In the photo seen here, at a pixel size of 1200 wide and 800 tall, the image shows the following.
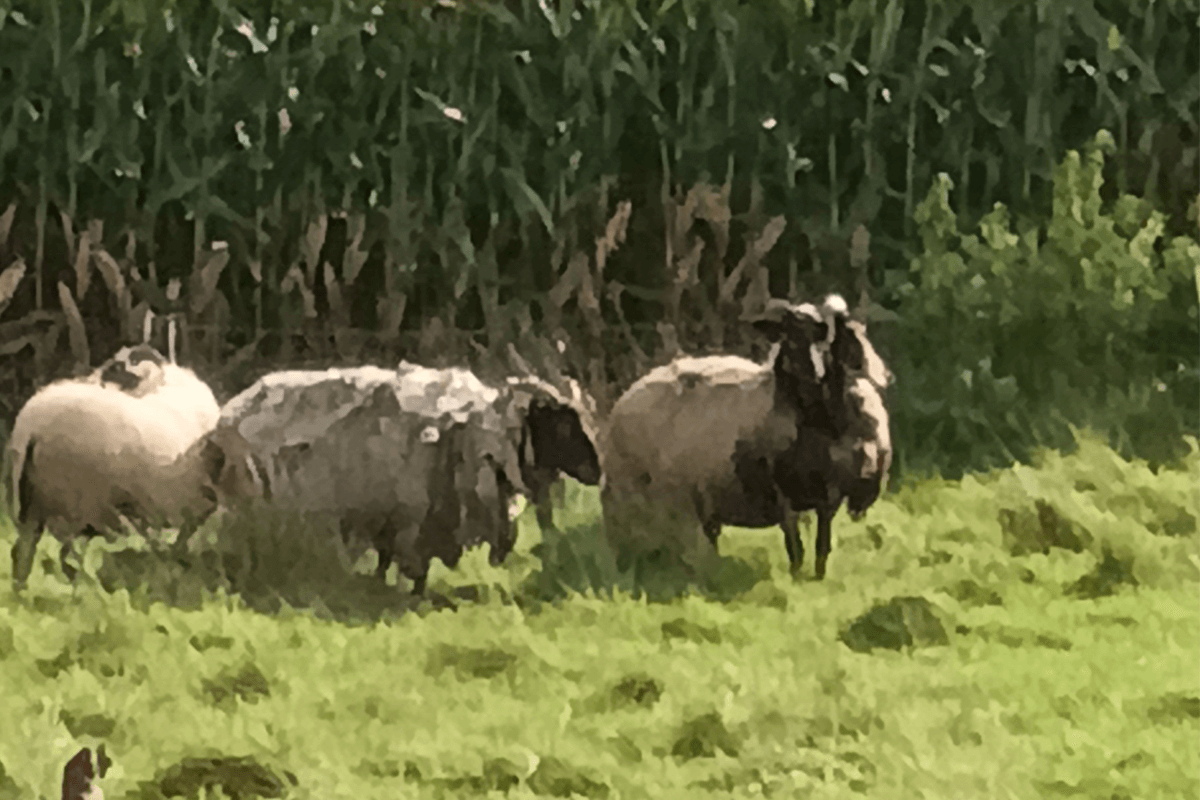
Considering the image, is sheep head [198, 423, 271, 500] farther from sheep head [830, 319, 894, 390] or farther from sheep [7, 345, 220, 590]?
sheep head [830, 319, 894, 390]

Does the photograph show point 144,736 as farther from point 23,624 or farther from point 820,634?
point 820,634

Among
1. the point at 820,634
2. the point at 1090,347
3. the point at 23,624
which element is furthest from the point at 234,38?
the point at 1090,347

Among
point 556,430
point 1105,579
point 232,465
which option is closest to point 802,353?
point 556,430

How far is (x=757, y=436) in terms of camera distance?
1531 mm

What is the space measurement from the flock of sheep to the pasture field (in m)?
0.04

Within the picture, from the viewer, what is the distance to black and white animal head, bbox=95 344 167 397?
1498 mm

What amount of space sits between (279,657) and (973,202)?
3.13 feet

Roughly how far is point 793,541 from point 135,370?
2.52 ft

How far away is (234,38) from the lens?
1598 millimetres

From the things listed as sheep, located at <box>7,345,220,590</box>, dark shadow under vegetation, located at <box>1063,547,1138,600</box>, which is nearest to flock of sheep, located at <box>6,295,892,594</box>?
sheep, located at <box>7,345,220,590</box>

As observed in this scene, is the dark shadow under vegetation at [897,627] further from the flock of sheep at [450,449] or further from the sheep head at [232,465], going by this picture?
the sheep head at [232,465]

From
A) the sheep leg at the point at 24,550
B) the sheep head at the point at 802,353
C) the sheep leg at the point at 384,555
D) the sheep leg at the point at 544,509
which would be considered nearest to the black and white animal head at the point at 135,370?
the sheep leg at the point at 24,550

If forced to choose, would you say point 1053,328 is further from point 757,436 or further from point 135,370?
point 135,370

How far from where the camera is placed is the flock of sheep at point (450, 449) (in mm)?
1482
